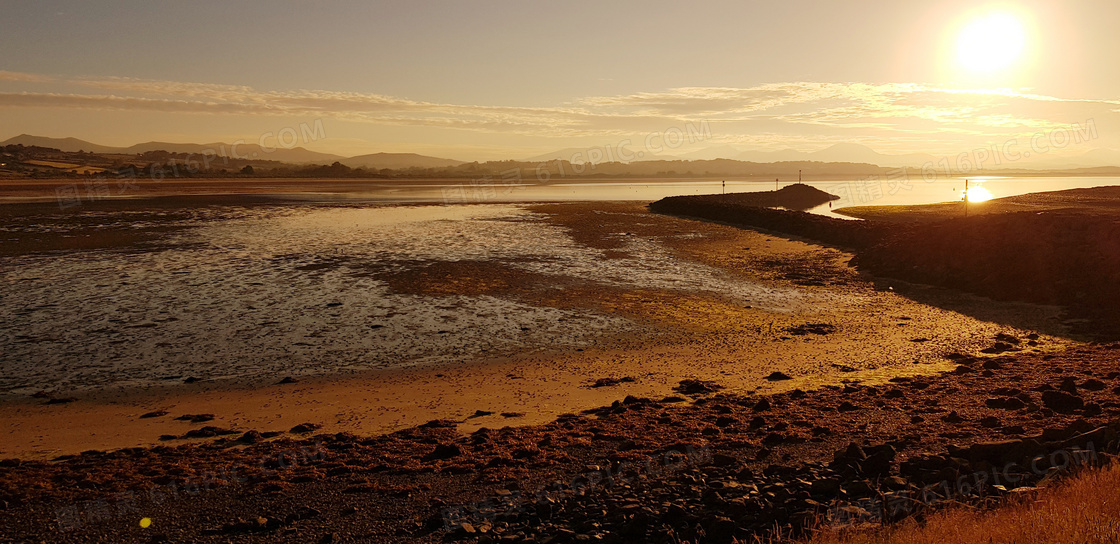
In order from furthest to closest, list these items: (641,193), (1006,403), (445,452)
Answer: (641,193) → (1006,403) → (445,452)

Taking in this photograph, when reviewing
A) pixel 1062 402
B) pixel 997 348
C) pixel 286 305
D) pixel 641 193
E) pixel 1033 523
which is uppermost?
pixel 641 193

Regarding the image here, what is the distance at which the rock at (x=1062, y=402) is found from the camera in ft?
26.5

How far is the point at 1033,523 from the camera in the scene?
4867 mm

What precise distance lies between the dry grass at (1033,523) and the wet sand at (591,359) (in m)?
4.60

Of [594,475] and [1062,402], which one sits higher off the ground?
[1062,402]

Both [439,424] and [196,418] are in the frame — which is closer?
[439,424]

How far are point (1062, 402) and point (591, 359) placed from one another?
22.7 ft

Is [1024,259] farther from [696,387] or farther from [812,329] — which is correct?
[696,387]

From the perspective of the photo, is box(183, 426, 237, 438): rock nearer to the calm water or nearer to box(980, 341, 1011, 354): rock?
box(980, 341, 1011, 354): rock

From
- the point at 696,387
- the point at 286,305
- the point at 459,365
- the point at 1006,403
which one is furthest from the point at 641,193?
the point at 1006,403

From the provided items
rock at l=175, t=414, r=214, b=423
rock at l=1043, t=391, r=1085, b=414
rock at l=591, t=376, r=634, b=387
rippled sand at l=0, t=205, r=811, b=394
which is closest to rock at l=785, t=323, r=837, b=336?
rippled sand at l=0, t=205, r=811, b=394

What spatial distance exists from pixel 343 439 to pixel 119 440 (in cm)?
289

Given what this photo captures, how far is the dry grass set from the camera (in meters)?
4.68

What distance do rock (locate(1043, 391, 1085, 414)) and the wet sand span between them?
2.41m
